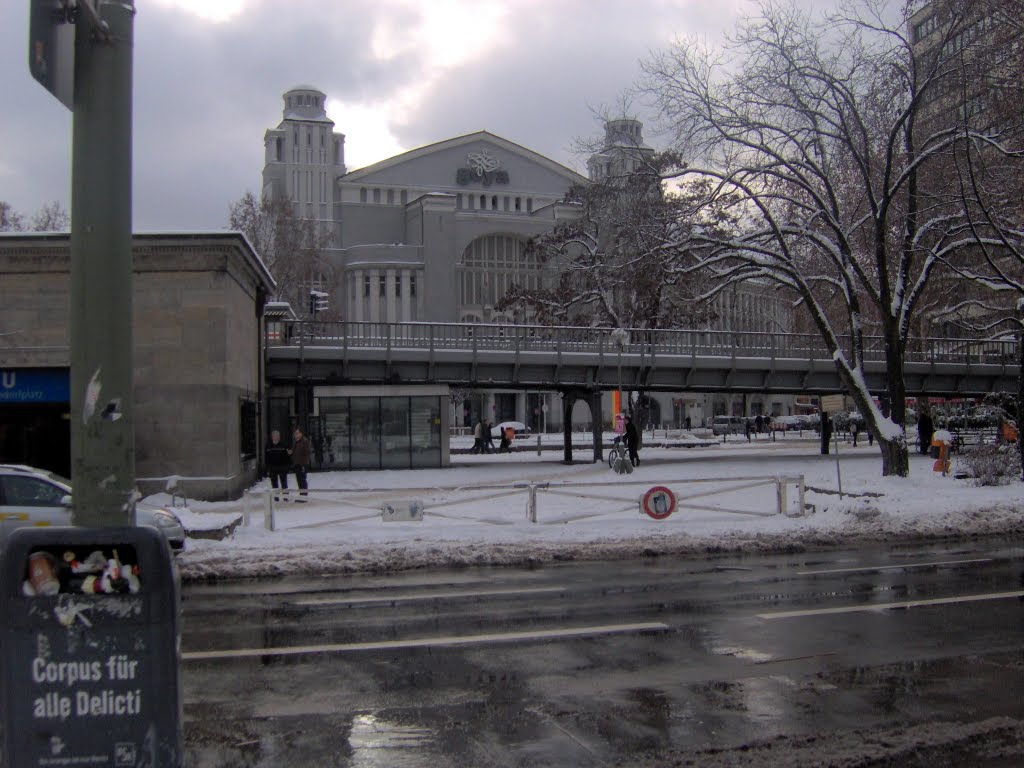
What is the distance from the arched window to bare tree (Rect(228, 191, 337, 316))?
31.0 metres

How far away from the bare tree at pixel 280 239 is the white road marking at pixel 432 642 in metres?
47.7

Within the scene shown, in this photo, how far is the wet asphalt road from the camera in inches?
239

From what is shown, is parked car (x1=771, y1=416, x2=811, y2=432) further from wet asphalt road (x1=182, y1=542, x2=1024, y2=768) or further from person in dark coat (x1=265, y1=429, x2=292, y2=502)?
wet asphalt road (x1=182, y1=542, x2=1024, y2=768)

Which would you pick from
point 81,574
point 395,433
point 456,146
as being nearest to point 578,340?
point 395,433

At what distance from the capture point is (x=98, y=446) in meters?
4.23

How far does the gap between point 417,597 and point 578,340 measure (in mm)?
26602

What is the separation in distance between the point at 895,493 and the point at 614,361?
50.9ft

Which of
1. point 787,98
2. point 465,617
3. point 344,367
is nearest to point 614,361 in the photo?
point 344,367

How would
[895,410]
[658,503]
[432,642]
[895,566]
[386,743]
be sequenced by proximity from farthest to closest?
1. [895,410]
2. [658,503]
3. [895,566]
4. [432,642]
5. [386,743]

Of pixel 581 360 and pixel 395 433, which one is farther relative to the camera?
pixel 581 360

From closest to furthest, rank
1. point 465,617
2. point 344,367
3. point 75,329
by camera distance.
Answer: point 75,329 < point 465,617 < point 344,367

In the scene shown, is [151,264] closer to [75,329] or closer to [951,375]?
[75,329]

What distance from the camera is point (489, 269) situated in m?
91.4

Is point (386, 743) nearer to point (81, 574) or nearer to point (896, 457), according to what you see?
point (81, 574)
